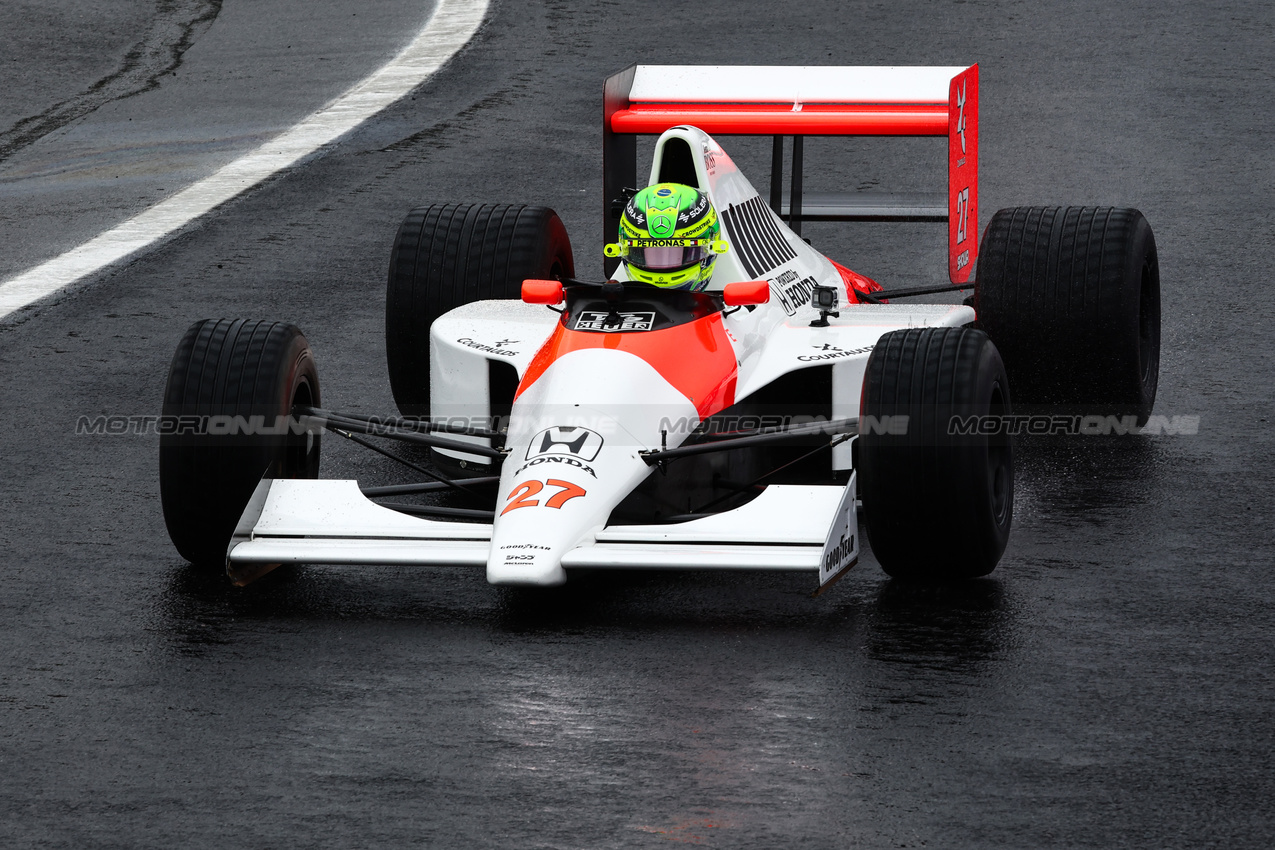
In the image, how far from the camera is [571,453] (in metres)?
6.44

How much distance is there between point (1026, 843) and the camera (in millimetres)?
4711

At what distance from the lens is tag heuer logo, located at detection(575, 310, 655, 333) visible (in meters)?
7.01

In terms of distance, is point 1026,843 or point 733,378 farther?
point 733,378

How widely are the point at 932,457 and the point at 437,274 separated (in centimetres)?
315

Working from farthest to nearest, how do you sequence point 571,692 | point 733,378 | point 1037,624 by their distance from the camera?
point 733,378 < point 1037,624 < point 571,692

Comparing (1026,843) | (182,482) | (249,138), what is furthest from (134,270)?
(1026,843)

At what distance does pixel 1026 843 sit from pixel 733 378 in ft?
9.17

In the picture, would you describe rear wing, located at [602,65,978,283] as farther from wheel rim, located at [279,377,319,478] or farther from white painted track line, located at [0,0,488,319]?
white painted track line, located at [0,0,488,319]

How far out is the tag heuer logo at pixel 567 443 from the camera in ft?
21.2

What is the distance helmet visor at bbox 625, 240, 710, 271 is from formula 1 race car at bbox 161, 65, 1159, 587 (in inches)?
7.5

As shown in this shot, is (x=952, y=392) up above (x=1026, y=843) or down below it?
above

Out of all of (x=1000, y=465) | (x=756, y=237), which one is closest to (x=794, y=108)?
(x=756, y=237)

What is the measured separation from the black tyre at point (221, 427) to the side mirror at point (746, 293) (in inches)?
63.9

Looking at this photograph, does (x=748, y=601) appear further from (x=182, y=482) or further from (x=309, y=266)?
(x=309, y=266)
